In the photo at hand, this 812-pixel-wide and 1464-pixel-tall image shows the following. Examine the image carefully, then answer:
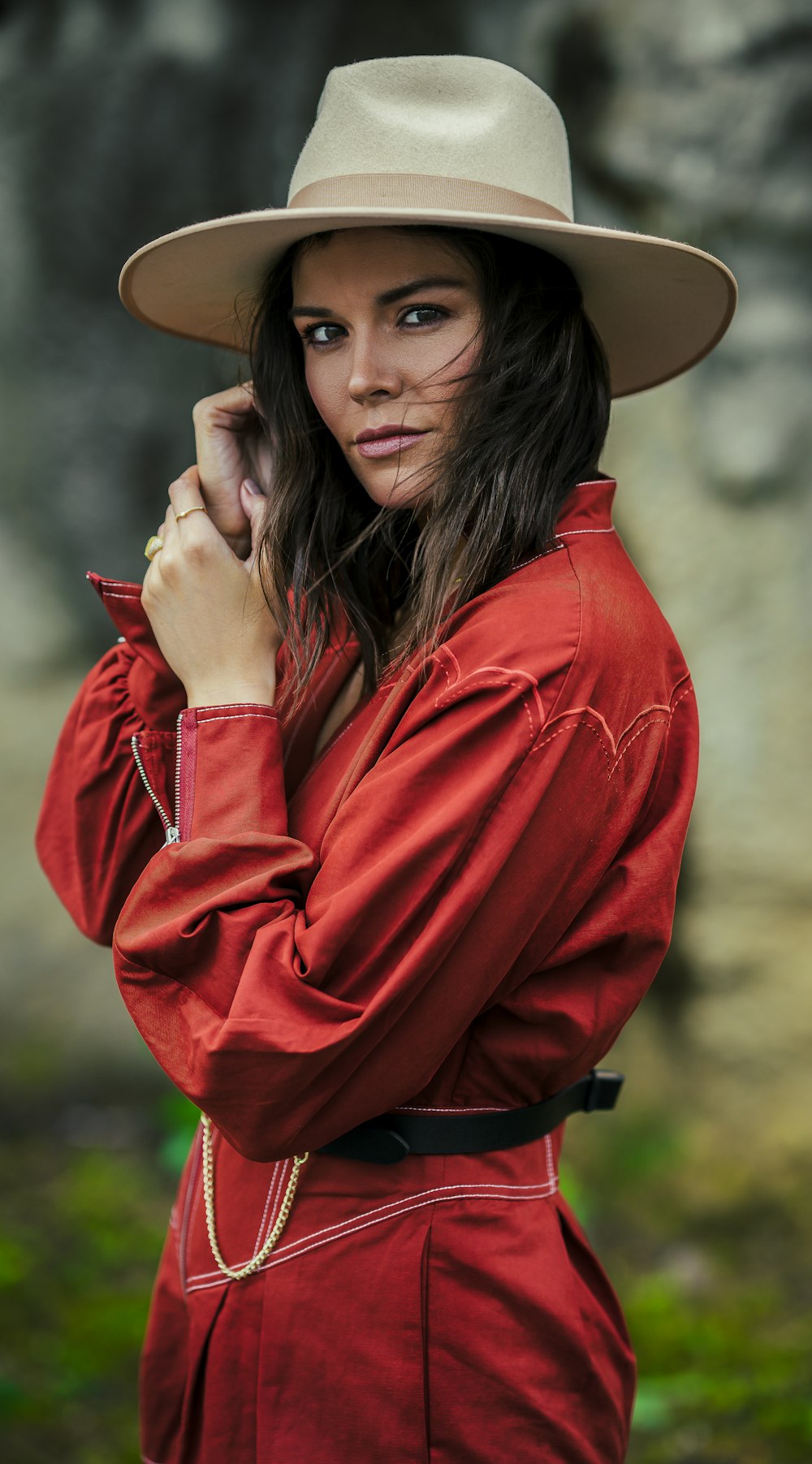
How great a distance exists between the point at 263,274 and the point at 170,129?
2.11 m

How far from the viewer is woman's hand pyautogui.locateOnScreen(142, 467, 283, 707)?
56.2 inches

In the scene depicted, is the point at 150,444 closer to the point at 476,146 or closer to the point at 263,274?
the point at 263,274

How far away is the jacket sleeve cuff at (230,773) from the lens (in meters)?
1.32

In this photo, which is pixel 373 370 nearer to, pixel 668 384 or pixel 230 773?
pixel 230 773

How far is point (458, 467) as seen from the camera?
1.36 meters

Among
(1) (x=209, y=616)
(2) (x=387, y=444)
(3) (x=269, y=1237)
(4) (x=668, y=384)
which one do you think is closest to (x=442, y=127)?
(2) (x=387, y=444)

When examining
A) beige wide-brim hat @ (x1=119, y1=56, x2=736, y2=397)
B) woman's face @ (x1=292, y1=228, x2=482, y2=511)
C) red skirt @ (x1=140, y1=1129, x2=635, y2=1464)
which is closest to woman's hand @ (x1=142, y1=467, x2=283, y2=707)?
woman's face @ (x1=292, y1=228, x2=482, y2=511)

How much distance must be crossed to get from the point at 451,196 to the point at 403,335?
156 mm

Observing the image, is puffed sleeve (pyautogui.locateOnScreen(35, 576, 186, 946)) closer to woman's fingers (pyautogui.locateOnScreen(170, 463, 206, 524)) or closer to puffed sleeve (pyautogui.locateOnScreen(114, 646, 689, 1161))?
woman's fingers (pyautogui.locateOnScreen(170, 463, 206, 524))

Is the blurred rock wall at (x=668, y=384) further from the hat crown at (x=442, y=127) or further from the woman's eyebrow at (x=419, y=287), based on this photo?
the woman's eyebrow at (x=419, y=287)

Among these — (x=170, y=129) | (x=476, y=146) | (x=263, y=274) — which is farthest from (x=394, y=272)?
(x=170, y=129)

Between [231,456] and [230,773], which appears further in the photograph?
[231,456]

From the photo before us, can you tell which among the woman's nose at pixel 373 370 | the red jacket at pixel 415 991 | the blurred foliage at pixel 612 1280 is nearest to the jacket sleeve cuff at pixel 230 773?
the red jacket at pixel 415 991

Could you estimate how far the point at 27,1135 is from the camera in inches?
145
